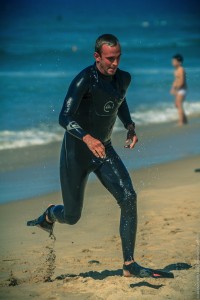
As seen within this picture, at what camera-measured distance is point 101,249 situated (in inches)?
Answer: 302

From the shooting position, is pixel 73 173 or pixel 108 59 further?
pixel 73 173

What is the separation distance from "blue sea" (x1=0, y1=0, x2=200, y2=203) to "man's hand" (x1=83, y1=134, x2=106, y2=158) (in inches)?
323

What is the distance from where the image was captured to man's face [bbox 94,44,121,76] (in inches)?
251

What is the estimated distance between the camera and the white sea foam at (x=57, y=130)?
579 inches

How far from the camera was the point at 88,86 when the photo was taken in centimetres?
640

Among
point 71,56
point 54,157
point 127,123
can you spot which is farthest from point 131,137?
point 71,56

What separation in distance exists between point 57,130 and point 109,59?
954 centimetres

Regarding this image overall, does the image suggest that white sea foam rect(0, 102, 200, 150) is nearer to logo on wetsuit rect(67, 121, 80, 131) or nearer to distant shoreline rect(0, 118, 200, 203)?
distant shoreline rect(0, 118, 200, 203)

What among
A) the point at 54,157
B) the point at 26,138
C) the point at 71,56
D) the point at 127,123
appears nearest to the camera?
A: the point at 127,123

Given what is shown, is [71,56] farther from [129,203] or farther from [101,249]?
[129,203]

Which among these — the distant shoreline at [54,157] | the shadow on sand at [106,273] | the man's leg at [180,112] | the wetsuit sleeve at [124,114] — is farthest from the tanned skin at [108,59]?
the man's leg at [180,112]

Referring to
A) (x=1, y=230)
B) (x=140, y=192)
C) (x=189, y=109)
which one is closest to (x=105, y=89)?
(x=1, y=230)

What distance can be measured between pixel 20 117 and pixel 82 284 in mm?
12194

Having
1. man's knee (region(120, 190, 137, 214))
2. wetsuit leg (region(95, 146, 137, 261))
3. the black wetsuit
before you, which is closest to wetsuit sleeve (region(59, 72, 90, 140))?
the black wetsuit
